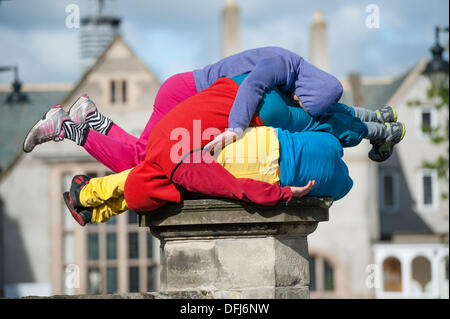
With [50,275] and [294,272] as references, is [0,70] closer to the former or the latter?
[50,275]

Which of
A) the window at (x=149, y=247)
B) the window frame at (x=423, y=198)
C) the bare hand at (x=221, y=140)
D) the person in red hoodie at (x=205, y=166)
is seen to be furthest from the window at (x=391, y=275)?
the bare hand at (x=221, y=140)

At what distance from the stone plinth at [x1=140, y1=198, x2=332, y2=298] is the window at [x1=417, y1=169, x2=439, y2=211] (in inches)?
890

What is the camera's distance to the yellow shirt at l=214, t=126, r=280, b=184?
4387 mm

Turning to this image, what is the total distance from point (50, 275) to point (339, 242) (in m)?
7.19

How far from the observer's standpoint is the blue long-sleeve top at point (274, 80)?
14.5ft

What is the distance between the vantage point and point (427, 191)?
88.7 feet

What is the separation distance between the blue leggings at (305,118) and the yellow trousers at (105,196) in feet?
2.61

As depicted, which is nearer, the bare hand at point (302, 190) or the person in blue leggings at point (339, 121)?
the bare hand at point (302, 190)

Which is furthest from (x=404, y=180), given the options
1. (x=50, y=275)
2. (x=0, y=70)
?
(x=0, y=70)

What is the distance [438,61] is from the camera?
2117 centimetres

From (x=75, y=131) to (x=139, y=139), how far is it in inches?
15.0

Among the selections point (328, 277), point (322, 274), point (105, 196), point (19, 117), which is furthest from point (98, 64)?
→ point (105, 196)

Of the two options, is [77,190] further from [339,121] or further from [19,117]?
[19,117]

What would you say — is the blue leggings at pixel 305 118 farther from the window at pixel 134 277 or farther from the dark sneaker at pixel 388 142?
the window at pixel 134 277
